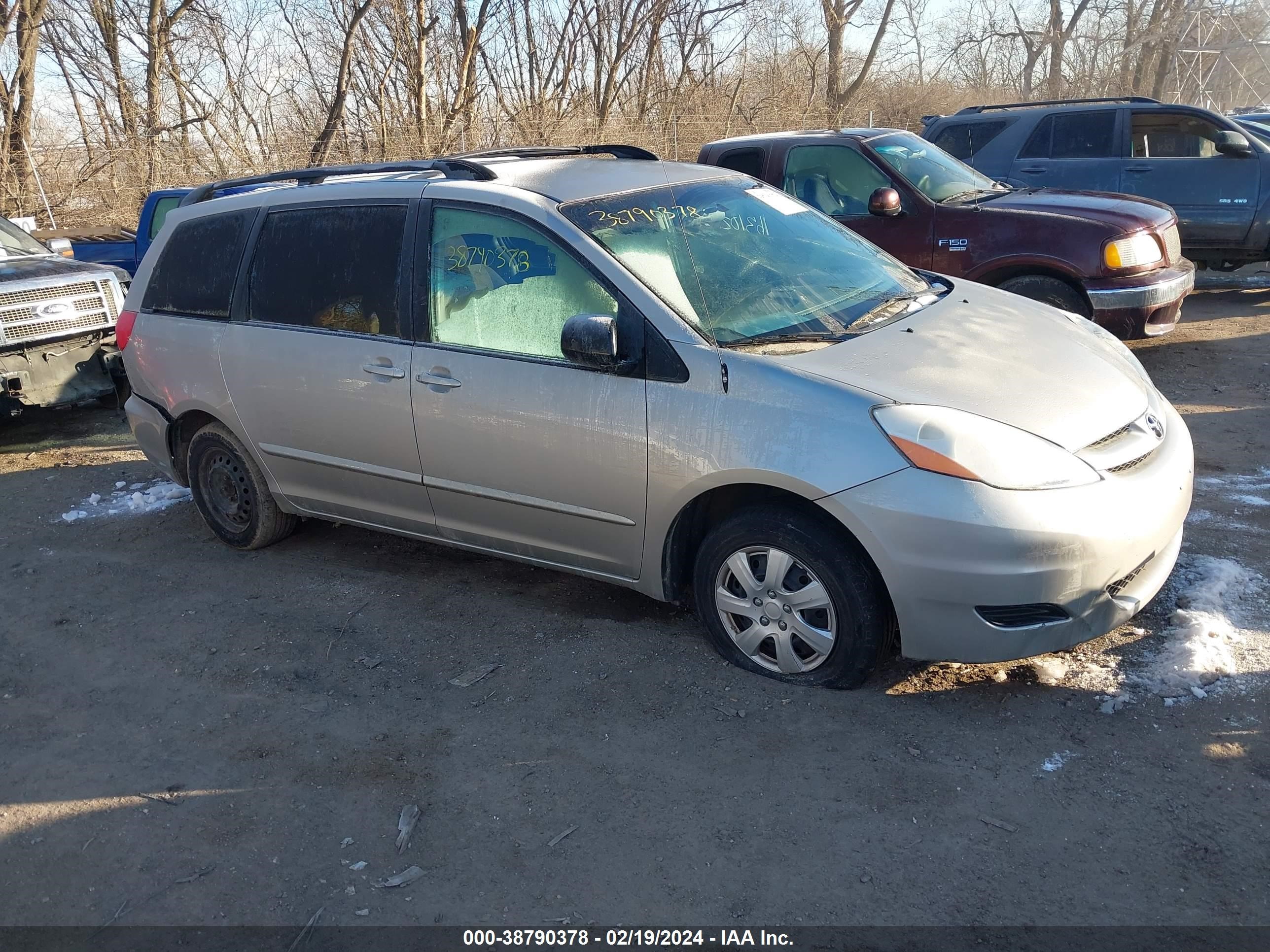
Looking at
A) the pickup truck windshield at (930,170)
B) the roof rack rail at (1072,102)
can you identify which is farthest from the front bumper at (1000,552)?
the roof rack rail at (1072,102)

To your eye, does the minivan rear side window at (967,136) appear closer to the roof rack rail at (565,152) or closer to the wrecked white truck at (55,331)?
the roof rack rail at (565,152)

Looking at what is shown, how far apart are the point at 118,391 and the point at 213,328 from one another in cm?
424

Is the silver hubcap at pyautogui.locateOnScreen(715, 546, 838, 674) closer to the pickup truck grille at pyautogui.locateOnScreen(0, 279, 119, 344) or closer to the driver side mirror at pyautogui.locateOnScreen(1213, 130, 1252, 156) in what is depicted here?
the pickup truck grille at pyautogui.locateOnScreen(0, 279, 119, 344)

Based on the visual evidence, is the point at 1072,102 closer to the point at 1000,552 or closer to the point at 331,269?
the point at 331,269

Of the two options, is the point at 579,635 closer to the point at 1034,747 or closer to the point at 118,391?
the point at 1034,747

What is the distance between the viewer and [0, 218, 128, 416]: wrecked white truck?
7.87 metres

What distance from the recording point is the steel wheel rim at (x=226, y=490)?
5438 millimetres

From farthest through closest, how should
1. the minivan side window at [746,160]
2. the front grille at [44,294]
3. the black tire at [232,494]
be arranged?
1. the minivan side window at [746,160]
2. the front grille at [44,294]
3. the black tire at [232,494]

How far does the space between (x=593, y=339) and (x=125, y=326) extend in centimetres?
324

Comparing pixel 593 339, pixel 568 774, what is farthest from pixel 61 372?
pixel 568 774

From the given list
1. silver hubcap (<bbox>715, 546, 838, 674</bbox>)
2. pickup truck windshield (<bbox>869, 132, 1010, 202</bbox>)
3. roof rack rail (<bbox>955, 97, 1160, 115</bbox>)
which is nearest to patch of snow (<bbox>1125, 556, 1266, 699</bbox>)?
silver hubcap (<bbox>715, 546, 838, 674</bbox>)

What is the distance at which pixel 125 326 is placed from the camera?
18.5 ft

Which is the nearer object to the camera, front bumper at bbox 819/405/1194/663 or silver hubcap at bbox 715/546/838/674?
front bumper at bbox 819/405/1194/663

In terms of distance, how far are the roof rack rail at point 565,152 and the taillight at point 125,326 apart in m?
2.04
